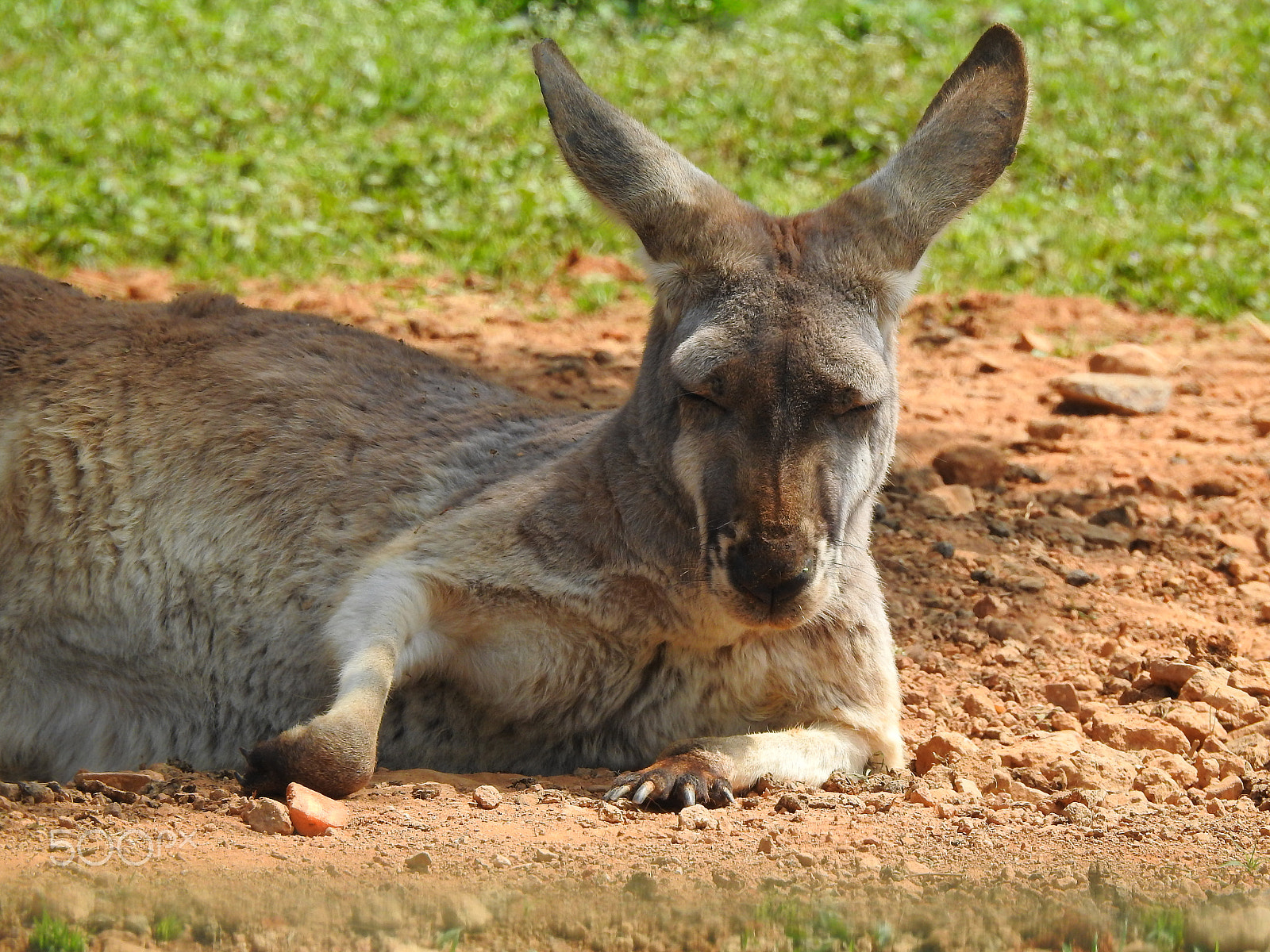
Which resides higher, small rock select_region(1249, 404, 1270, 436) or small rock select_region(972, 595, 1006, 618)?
small rock select_region(1249, 404, 1270, 436)

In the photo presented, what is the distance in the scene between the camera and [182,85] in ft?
29.2

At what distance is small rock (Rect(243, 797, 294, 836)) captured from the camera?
2859 millimetres

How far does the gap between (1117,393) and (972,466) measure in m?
1.10

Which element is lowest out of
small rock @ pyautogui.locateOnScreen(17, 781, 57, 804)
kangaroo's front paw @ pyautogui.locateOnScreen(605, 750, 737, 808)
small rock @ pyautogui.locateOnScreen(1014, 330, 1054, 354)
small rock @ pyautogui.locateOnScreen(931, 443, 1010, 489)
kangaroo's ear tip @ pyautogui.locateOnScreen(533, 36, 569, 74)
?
small rock @ pyautogui.locateOnScreen(17, 781, 57, 804)

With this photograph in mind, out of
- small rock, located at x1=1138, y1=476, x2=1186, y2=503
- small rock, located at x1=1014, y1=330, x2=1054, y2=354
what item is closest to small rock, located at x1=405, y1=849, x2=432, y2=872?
small rock, located at x1=1138, y1=476, x2=1186, y2=503

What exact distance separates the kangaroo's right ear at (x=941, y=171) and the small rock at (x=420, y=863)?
5.98 ft

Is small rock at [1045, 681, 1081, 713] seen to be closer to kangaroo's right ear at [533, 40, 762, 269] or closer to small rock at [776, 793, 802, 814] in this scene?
small rock at [776, 793, 802, 814]

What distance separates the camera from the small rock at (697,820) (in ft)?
9.91

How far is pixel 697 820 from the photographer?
120 inches

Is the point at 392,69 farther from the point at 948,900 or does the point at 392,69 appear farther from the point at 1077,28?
the point at 948,900

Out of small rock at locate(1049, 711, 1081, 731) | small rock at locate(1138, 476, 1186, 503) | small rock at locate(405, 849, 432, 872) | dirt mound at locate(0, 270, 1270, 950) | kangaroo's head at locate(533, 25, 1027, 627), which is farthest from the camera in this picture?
small rock at locate(1138, 476, 1186, 503)

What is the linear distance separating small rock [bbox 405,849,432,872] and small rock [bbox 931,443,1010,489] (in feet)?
10.8

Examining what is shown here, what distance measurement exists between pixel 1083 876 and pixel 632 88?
7.55m

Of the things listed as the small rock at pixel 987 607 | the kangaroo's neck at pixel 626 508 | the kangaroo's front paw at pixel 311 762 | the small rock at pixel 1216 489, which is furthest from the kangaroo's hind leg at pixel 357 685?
the small rock at pixel 1216 489
